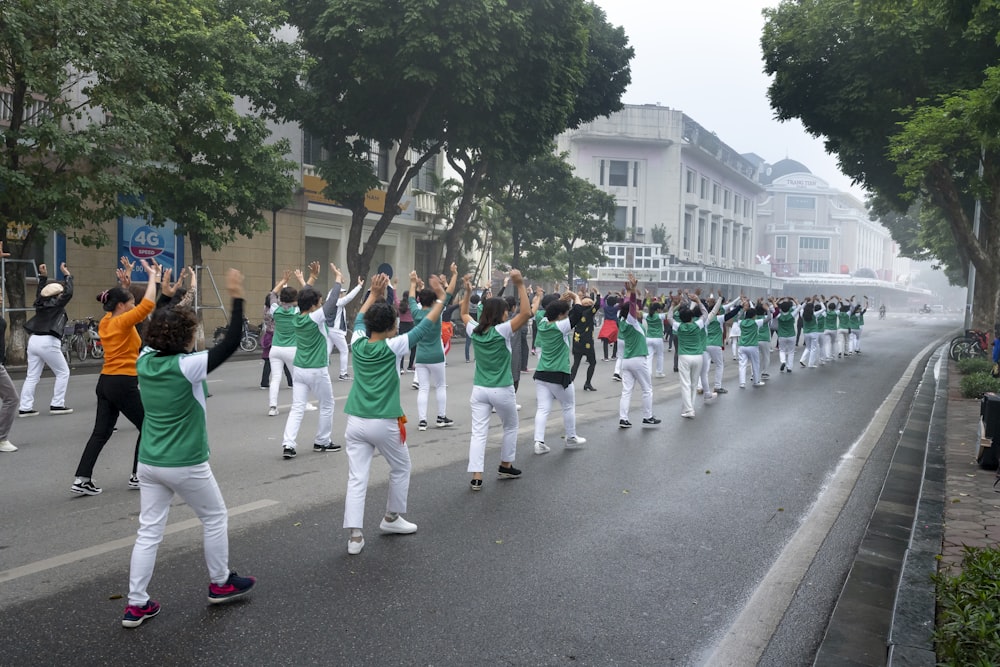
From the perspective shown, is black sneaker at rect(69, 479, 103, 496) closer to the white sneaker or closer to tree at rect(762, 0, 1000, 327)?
the white sneaker

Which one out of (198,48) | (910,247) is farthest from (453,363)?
(910,247)

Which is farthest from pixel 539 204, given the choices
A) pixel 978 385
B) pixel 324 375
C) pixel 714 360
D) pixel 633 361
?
pixel 324 375

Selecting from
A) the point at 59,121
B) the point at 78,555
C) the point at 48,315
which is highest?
the point at 59,121

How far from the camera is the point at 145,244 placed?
955 inches

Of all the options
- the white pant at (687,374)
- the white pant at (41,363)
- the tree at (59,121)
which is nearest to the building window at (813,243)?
the tree at (59,121)

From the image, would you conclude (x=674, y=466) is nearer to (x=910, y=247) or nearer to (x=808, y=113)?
(x=808, y=113)

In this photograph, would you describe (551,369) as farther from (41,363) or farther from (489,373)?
(41,363)

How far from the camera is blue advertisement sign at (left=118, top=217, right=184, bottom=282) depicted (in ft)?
77.8

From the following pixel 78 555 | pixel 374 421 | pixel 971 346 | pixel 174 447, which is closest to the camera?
pixel 174 447

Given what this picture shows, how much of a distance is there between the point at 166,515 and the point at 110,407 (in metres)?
2.87

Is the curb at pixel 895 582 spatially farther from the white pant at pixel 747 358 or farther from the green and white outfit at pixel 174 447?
the white pant at pixel 747 358

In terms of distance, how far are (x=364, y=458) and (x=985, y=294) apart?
75.5ft

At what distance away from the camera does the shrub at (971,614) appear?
3477 mm

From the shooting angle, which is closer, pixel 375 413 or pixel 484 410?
→ pixel 375 413
